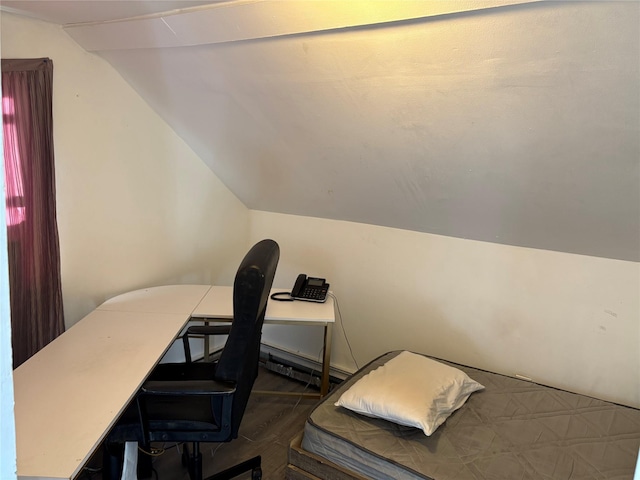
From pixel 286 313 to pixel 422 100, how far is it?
1.28 m

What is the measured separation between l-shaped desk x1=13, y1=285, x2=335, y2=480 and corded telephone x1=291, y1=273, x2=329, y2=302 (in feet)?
0.13

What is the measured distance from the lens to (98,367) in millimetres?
1704

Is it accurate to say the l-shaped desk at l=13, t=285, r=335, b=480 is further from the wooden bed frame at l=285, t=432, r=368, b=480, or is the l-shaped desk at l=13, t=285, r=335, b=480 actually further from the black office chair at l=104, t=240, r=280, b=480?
the wooden bed frame at l=285, t=432, r=368, b=480

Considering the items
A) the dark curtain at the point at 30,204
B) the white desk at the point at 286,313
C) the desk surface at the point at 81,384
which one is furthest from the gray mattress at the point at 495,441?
the dark curtain at the point at 30,204

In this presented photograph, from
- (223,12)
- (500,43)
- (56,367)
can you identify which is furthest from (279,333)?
(500,43)

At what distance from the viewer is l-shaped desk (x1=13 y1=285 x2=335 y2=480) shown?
1.26 meters

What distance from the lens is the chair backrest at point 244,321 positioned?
5.24 ft

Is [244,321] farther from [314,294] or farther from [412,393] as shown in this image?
[314,294]

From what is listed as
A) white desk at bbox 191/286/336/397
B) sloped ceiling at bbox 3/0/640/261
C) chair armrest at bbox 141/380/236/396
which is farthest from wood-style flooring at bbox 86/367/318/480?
sloped ceiling at bbox 3/0/640/261

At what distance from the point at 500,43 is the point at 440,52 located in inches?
7.8

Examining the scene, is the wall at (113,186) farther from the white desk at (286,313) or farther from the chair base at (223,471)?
the chair base at (223,471)

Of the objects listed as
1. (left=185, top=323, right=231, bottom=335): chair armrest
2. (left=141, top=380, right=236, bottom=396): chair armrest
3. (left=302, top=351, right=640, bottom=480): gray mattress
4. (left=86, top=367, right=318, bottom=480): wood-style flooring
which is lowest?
(left=86, top=367, right=318, bottom=480): wood-style flooring

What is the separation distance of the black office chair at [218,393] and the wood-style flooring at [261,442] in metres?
0.57

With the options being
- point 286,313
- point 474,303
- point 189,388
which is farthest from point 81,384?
point 474,303
